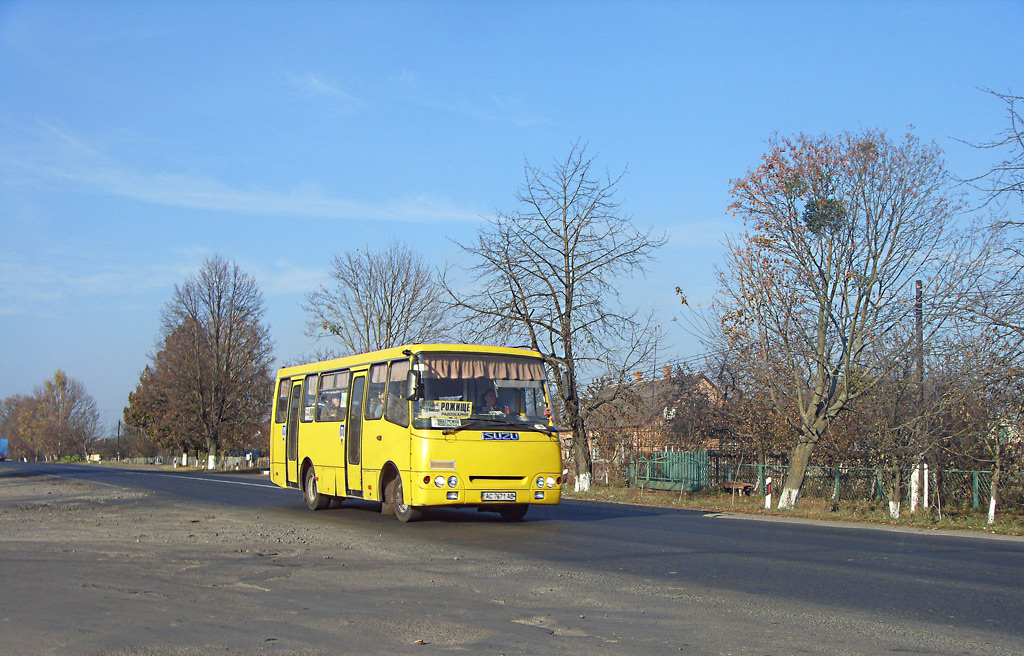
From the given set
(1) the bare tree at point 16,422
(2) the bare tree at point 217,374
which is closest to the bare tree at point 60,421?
(1) the bare tree at point 16,422

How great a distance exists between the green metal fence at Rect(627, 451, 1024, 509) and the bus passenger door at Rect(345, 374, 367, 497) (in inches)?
610

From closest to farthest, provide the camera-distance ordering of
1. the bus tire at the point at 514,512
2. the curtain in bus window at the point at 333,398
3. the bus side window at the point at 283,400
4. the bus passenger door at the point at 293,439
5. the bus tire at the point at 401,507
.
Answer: the bus tire at the point at 401,507 → the bus tire at the point at 514,512 → the curtain in bus window at the point at 333,398 → the bus passenger door at the point at 293,439 → the bus side window at the point at 283,400

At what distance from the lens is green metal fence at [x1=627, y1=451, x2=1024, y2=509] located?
25.0m

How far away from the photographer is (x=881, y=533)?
1788cm

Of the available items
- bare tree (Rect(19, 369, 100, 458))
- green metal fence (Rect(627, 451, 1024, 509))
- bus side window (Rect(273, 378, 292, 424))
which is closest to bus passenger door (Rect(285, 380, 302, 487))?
bus side window (Rect(273, 378, 292, 424))

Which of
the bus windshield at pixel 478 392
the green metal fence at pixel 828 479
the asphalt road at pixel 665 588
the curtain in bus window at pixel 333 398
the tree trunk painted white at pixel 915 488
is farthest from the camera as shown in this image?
the green metal fence at pixel 828 479

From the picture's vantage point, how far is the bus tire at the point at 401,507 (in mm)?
16359

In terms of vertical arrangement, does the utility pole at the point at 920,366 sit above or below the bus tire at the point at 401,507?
above

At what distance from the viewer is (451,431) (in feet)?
51.2

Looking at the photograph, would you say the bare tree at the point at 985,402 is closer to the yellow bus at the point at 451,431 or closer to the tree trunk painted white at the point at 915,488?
the tree trunk painted white at the point at 915,488

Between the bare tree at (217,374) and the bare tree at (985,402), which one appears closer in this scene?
the bare tree at (985,402)

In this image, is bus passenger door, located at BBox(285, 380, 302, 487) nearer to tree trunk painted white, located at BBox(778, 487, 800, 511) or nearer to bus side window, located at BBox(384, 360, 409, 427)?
bus side window, located at BBox(384, 360, 409, 427)

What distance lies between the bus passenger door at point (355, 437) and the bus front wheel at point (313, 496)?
1742 millimetres

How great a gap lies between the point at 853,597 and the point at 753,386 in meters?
22.7
